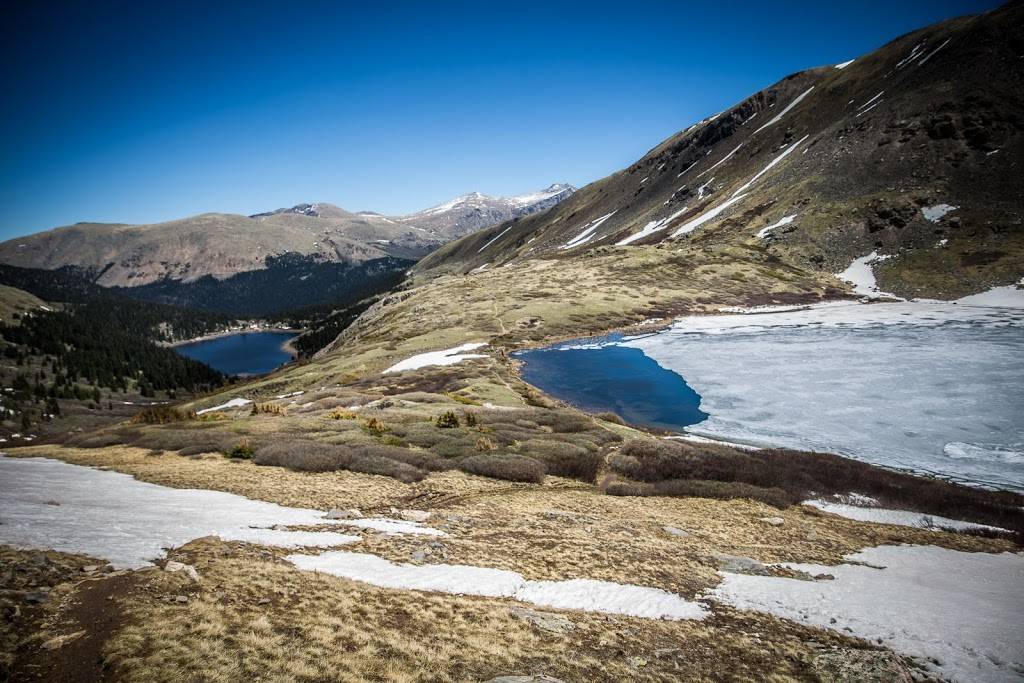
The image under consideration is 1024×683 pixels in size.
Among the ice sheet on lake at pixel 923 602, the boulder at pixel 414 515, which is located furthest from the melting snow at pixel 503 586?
the boulder at pixel 414 515

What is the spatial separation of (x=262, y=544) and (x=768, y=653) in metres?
14.6

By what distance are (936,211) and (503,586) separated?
12548cm

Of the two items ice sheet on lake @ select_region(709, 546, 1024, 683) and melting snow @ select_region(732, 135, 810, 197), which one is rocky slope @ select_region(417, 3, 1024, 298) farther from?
ice sheet on lake @ select_region(709, 546, 1024, 683)

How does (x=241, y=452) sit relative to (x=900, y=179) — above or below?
below

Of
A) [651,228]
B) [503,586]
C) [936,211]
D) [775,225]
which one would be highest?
[651,228]

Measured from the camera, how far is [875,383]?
41.8 meters

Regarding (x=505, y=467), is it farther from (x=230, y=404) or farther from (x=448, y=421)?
(x=230, y=404)

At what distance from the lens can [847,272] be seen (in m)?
96.7

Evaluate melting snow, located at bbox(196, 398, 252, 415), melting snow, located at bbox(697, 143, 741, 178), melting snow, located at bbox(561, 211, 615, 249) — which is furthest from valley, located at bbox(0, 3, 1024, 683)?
melting snow, located at bbox(697, 143, 741, 178)

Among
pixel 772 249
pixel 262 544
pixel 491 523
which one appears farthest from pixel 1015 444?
pixel 772 249

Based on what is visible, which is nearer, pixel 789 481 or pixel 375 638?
pixel 375 638

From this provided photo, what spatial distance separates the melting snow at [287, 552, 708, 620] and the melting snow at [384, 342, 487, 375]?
4064 centimetres

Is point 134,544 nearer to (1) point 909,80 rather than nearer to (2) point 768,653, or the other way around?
(2) point 768,653

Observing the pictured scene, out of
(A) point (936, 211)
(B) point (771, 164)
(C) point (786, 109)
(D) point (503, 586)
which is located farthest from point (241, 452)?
(C) point (786, 109)
